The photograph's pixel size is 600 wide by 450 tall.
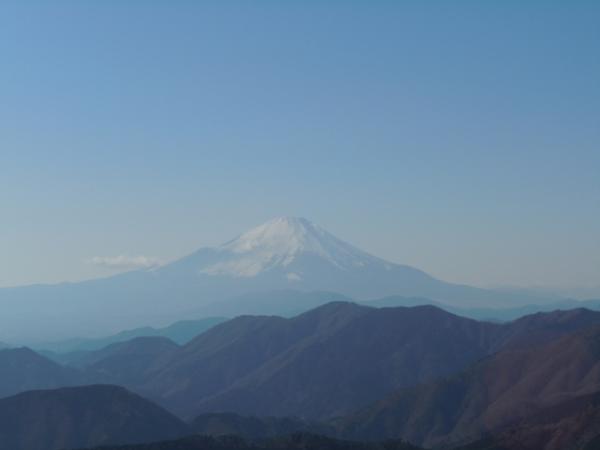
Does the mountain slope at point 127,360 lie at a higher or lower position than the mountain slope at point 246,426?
higher

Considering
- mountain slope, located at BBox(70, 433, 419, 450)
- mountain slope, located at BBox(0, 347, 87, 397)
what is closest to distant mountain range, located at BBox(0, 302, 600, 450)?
mountain slope, located at BBox(0, 347, 87, 397)

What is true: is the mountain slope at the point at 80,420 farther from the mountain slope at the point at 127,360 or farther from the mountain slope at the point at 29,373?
the mountain slope at the point at 127,360

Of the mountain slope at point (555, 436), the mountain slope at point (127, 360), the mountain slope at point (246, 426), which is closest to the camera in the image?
the mountain slope at point (555, 436)

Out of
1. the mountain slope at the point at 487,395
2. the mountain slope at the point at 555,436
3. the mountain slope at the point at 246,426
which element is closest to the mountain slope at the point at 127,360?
the mountain slope at the point at 246,426

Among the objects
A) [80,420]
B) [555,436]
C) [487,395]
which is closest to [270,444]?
[555,436]

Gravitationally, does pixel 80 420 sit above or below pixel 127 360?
below

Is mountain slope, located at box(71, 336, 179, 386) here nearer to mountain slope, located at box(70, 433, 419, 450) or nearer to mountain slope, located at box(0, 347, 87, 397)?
mountain slope, located at box(0, 347, 87, 397)

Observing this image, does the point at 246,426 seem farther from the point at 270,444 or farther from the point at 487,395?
the point at 487,395

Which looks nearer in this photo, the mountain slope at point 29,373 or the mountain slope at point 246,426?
the mountain slope at point 246,426

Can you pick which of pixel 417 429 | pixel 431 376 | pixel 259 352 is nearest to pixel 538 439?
pixel 417 429
